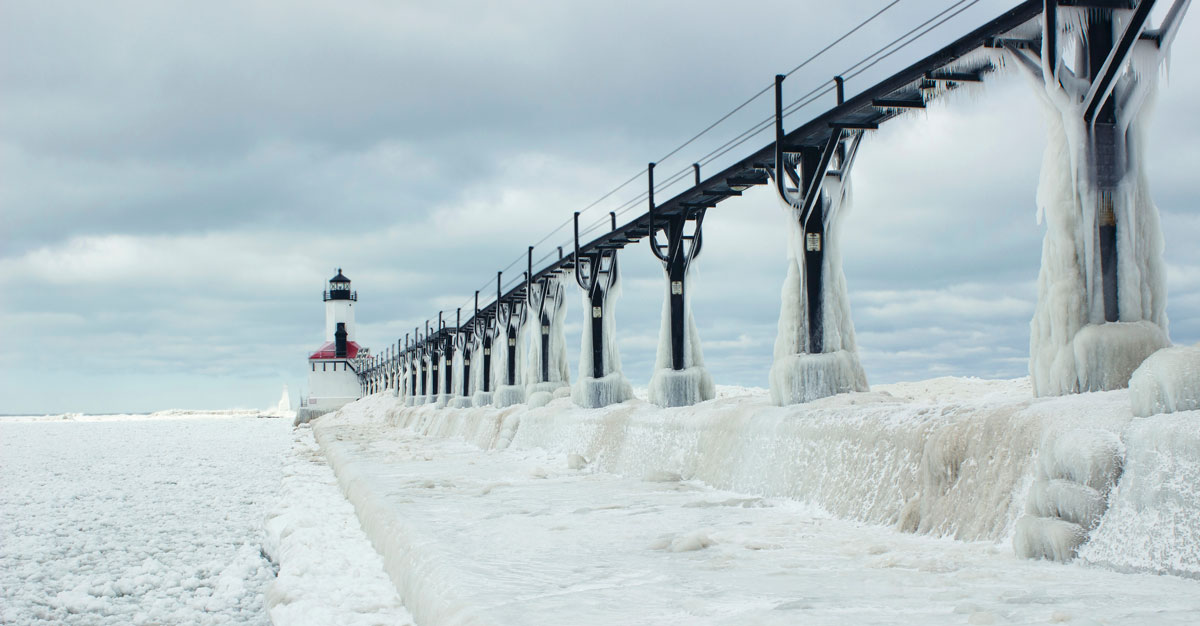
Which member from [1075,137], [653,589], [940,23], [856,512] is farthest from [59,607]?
[940,23]

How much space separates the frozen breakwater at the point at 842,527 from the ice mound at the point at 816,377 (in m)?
0.66

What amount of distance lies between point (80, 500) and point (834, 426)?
56.9 feet

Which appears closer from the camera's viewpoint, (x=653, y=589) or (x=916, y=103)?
→ (x=653, y=589)

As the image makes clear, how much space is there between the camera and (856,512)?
7.69 meters

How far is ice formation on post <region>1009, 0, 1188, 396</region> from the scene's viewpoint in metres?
6.89

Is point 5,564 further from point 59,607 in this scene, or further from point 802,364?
point 802,364

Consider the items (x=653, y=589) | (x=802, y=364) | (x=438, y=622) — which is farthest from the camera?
(x=802, y=364)

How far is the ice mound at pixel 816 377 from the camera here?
11.4 meters

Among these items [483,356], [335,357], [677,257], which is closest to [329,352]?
[335,357]

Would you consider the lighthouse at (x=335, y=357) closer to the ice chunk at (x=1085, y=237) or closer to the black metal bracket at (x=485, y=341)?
the black metal bracket at (x=485, y=341)

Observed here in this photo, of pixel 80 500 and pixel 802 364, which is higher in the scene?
pixel 802 364

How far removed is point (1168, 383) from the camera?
5168mm

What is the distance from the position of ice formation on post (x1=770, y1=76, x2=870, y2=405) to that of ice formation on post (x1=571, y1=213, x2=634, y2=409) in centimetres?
862

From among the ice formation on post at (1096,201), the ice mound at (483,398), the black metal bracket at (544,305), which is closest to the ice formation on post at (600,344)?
the black metal bracket at (544,305)
